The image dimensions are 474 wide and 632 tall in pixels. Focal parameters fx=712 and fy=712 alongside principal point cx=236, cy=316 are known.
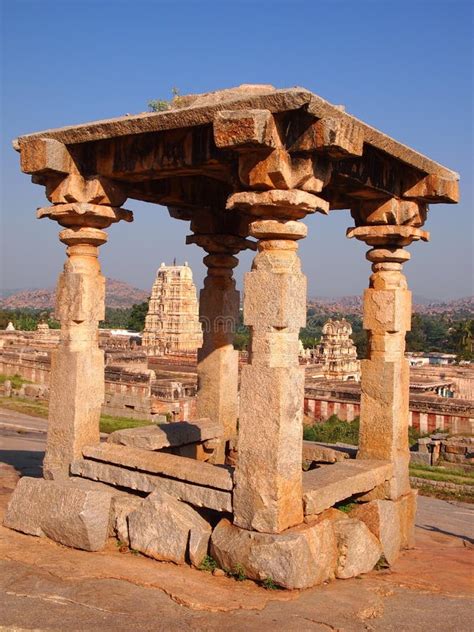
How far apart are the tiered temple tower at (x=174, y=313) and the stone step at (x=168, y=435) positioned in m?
42.6

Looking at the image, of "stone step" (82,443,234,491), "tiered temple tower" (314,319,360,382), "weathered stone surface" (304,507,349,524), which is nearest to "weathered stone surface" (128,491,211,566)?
"stone step" (82,443,234,491)

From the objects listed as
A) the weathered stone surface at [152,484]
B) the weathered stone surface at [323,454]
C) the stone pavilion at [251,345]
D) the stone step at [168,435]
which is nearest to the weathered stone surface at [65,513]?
the stone pavilion at [251,345]

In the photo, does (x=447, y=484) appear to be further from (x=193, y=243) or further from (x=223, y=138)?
(x=223, y=138)

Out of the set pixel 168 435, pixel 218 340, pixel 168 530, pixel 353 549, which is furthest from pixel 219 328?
pixel 353 549

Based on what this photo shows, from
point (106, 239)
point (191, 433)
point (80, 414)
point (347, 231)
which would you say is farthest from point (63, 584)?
point (347, 231)

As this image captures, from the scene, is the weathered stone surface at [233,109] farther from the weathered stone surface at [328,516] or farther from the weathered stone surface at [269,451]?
the weathered stone surface at [328,516]

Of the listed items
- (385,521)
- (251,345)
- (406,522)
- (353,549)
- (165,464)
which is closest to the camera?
(251,345)

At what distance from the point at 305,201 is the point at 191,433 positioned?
127 inches

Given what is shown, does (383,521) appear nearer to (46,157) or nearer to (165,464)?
(165,464)

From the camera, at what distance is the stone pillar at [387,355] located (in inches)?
268

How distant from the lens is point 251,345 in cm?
545

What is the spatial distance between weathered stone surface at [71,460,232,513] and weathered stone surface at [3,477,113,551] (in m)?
0.21

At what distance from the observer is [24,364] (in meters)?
31.6

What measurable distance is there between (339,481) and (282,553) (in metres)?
1.10
